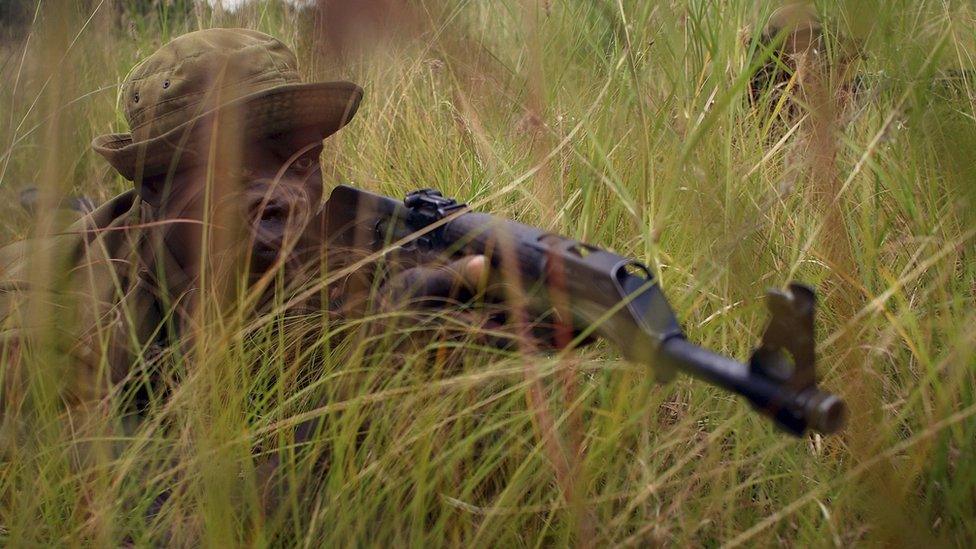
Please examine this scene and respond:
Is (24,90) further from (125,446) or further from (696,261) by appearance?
(696,261)

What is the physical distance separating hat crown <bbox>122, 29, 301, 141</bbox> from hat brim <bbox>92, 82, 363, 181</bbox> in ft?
0.16

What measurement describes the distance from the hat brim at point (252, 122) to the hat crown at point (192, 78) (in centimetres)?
5

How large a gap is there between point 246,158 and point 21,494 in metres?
0.83

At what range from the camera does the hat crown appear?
209 centimetres

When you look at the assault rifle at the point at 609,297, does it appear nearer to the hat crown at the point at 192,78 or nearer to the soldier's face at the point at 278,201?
the soldier's face at the point at 278,201

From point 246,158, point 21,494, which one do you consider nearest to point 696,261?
point 246,158

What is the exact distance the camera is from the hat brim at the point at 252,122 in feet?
6.67

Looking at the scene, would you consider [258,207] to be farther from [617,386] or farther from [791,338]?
[791,338]

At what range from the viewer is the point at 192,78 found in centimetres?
210

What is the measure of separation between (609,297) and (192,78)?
1245 millimetres

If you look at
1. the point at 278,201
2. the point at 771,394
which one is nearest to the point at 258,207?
the point at 278,201

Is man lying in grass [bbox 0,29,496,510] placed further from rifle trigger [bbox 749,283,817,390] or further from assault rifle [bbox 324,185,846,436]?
rifle trigger [bbox 749,283,817,390]

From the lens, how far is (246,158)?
2055mm

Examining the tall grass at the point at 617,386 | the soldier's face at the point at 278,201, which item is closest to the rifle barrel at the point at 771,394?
the tall grass at the point at 617,386
